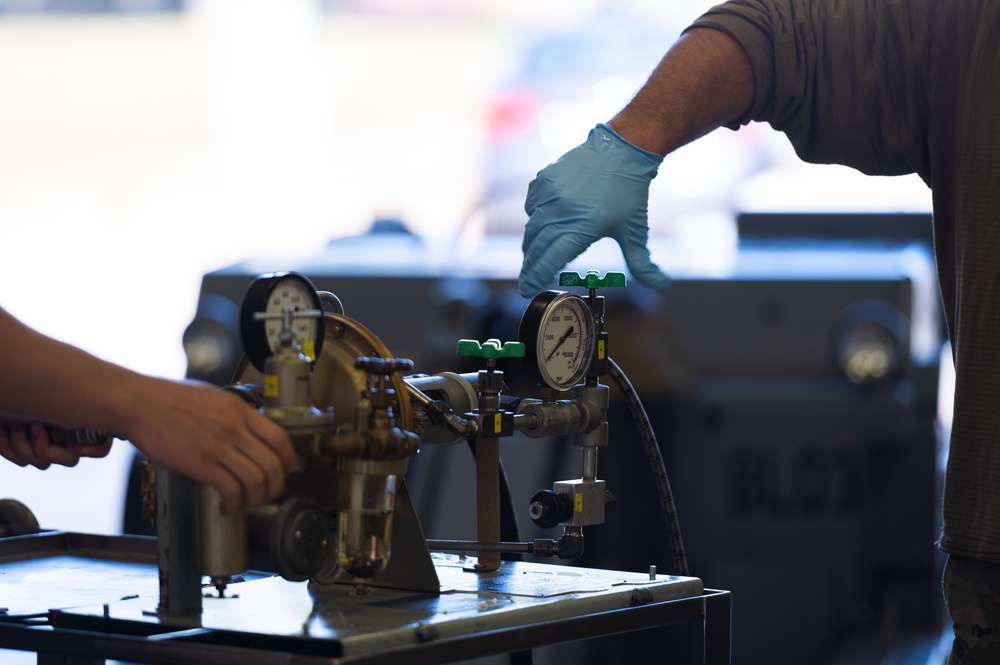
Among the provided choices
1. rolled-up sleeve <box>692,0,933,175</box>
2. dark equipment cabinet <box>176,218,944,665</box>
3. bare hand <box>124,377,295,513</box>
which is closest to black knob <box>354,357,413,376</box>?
bare hand <box>124,377,295,513</box>

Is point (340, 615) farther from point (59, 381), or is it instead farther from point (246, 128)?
point (246, 128)

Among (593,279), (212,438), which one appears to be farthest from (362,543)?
(593,279)

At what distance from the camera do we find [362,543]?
3.85ft

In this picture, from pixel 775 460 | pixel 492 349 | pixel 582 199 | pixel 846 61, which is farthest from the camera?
pixel 775 460

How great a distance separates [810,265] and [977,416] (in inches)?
62.2

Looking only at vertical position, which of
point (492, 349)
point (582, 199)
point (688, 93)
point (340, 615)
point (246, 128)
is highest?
point (246, 128)

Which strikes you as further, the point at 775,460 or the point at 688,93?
the point at 775,460

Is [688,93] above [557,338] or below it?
above

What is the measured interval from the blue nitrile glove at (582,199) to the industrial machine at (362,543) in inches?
3.1

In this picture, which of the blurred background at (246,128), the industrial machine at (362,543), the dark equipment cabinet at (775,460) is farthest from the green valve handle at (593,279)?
the blurred background at (246,128)

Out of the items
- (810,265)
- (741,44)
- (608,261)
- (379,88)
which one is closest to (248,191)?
(379,88)

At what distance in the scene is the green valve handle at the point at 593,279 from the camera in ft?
4.81

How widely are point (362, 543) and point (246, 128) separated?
4.55m

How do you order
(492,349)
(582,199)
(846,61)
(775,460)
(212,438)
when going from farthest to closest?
(775,460) < (846,61) < (582,199) < (492,349) < (212,438)
